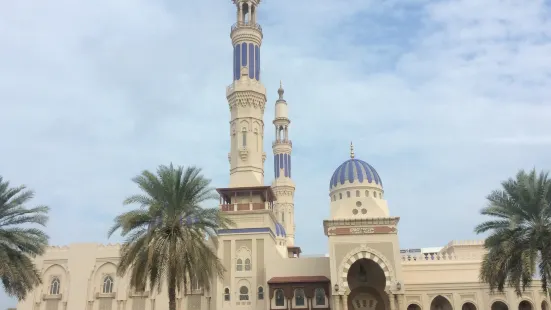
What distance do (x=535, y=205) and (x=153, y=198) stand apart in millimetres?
17944

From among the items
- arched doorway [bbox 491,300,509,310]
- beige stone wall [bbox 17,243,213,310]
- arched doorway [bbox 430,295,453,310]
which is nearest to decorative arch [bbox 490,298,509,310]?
arched doorway [bbox 491,300,509,310]

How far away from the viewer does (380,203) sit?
120ft

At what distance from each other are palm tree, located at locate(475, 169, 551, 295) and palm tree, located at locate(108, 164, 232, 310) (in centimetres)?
1312

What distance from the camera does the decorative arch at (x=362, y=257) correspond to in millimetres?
31828

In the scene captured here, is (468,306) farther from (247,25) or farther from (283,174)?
(283,174)

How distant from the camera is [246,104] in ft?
134

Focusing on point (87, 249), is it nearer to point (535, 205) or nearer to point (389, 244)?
point (389, 244)

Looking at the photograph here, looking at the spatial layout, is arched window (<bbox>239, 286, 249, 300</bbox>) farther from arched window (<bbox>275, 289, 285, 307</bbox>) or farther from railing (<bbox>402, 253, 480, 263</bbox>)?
railing (<bbox>402, 253, 480, 263</bbox>)

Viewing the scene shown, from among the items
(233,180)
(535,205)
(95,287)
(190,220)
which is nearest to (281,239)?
(233,180)

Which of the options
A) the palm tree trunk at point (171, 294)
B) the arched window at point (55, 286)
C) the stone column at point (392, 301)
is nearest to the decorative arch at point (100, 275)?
the arched window at point (55, 286)

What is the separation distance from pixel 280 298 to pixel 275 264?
7.73ft

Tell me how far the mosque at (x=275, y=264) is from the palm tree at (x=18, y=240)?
34.8 ft

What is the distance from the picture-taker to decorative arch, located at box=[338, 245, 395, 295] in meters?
31.8

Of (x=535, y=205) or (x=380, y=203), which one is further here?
(x=380, y=203)
